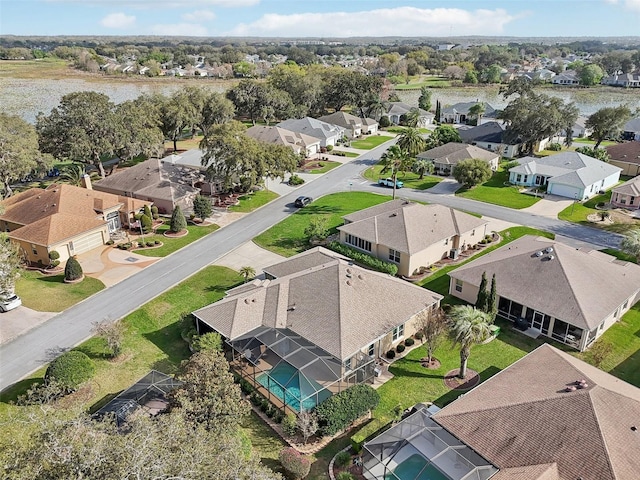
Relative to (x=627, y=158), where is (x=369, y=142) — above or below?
below

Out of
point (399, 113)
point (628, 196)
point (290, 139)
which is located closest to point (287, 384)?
point (628, 196)

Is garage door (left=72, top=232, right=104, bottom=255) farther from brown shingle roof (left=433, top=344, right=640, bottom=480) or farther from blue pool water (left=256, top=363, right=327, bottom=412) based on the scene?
brown shingle roof (left=433, top=344, right=640, bottom=480)

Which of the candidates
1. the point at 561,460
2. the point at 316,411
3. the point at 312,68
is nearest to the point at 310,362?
the point at 316,411

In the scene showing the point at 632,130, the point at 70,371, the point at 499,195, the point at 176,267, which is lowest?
the point at 176,267

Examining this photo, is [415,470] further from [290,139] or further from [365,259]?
[290,139]

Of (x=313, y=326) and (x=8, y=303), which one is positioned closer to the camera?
(x=313, y=326)

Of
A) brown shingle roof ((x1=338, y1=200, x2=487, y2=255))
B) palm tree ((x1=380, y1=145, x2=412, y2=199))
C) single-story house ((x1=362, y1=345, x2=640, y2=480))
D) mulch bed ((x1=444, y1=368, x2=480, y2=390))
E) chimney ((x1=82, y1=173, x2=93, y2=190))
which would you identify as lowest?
mulch bed ((x1=444, y1=368, x2=480, y2=390))

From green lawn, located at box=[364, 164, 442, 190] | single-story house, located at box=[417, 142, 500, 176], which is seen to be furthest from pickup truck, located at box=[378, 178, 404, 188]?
single-story house, located at box=[417, 142, 500, 176]
